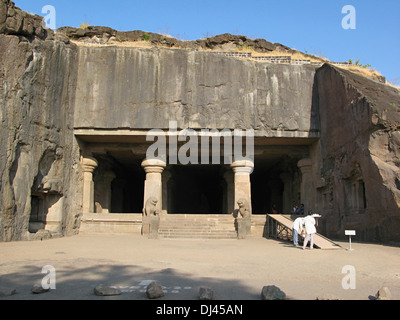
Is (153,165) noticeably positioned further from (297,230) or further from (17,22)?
(297,230)

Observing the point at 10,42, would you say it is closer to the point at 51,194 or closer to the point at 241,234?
the point at 51,194

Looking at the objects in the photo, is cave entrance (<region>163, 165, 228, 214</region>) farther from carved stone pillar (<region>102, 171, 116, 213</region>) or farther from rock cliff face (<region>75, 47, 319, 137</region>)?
rock cliff face (<region>75, 47, 319, 137</region>)

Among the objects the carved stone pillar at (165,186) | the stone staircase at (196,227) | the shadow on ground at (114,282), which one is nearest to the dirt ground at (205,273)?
the shadow on ground at (114,282)

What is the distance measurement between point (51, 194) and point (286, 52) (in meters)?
14.4

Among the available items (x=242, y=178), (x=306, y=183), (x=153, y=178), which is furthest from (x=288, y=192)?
(x=153, y=178)

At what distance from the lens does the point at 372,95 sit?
42.2 ft

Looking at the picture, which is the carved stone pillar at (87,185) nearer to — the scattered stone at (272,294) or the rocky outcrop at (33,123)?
the rocky outcrop at (33,123)

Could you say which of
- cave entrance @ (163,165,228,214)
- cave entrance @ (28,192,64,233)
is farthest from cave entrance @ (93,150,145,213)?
cave entrance @ (28,192,64,233)

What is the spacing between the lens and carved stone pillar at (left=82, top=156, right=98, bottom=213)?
16297 mm

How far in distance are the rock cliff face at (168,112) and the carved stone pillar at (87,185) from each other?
368mm

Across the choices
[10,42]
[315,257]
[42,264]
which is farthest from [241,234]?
[10,42]

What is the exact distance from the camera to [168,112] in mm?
15227

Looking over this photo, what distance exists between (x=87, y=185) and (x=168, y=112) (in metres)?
Answer: 4.88

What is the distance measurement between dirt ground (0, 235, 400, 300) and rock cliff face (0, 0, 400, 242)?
3537 mm
